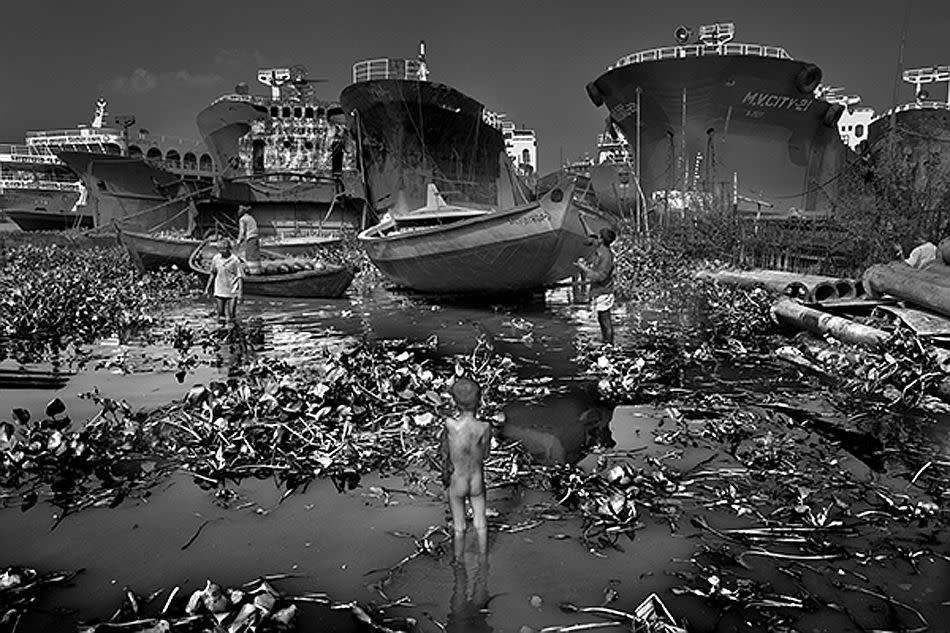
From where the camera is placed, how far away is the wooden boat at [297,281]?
17.7 metres

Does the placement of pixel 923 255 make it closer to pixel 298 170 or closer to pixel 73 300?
pixel 73 300

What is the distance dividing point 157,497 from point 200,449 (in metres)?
0.97

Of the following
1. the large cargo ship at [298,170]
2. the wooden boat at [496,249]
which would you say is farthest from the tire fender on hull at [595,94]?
the wooden boat at [496,249]

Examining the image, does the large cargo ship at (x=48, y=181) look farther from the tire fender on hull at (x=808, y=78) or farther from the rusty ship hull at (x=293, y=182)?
the tire fender on hull at (x=808, y=78)

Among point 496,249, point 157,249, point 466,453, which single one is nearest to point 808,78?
point 496,249

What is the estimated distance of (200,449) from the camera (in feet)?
20.6

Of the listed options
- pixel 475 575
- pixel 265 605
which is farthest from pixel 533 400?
pixel 265 605

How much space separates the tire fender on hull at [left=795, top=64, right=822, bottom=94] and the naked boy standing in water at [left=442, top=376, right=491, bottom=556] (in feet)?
106

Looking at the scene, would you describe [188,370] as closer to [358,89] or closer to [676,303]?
[676,303]

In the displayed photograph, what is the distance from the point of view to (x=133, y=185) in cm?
3919

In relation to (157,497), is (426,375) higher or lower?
higher

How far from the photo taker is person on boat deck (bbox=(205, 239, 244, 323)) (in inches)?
507

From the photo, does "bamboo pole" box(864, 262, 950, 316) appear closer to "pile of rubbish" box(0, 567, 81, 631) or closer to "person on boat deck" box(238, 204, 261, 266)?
"pile of rubbish" box(0, 567, 81, 631)

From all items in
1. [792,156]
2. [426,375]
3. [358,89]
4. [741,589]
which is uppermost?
[358,89]
